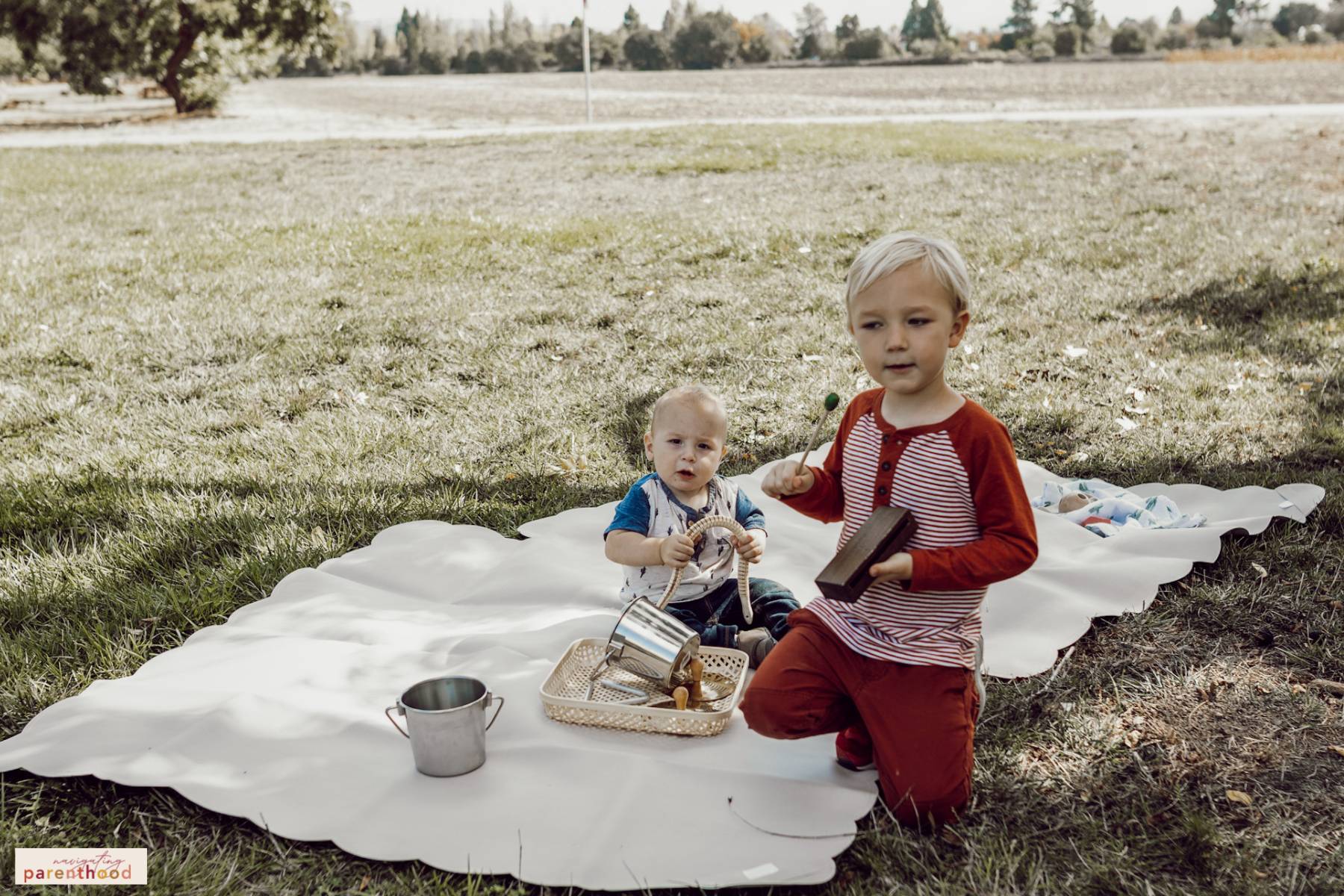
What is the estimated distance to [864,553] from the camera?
2.45m

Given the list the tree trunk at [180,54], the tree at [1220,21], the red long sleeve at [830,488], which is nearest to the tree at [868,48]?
the tree at [1220,21]

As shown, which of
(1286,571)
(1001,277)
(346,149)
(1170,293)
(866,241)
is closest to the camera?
(1286,571)

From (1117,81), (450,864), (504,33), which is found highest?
(504,33)

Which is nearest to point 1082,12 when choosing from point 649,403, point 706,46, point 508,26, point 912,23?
point 912,23

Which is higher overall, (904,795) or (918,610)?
(918,610)

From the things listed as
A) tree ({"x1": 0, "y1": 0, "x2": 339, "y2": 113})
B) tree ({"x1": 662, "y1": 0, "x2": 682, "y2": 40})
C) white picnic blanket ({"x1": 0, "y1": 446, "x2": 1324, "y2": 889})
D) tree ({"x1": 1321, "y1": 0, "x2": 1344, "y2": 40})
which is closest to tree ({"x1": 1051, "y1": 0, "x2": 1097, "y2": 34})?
tree ({"x1": 1321, "y1": 0, "x2": 1344, "y2": 40})

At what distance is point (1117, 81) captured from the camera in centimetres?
3092

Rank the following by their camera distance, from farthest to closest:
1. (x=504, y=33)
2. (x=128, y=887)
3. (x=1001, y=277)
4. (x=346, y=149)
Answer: (x=504, y=33) < (x=346, y=149) < (x=1001, y=277) < (x=128, y=887)

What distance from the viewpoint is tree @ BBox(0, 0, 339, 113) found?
924 inches

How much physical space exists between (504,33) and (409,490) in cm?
7045

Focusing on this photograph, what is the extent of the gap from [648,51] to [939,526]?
196 ft

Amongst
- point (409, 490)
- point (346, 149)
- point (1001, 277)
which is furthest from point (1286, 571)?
point (346, 149)

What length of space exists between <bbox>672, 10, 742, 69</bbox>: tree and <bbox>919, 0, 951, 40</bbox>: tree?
1745 cm

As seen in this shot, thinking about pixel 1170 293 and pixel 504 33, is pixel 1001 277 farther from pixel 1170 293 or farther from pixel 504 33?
pixel 504 33
